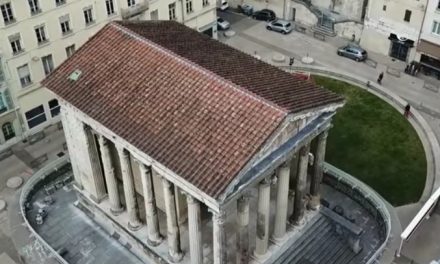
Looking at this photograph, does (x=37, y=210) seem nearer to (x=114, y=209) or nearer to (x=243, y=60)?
(x=114, y=209)

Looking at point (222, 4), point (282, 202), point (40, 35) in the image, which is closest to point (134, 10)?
point (40, 35)

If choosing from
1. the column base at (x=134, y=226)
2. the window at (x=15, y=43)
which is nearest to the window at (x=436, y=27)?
the column base at (x=134, y=226)

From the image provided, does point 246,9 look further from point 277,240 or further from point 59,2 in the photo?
point 277,240

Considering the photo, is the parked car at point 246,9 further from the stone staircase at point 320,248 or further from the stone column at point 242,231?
the stone column at point 242,231

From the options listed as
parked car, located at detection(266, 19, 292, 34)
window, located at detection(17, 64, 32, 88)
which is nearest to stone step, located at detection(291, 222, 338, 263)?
window, located at detection(17, 64, 32, 88)

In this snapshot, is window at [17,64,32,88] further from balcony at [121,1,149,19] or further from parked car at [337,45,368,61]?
parked car at [337,45,368,61]

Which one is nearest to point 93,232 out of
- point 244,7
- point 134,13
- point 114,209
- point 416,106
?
point 114,209
